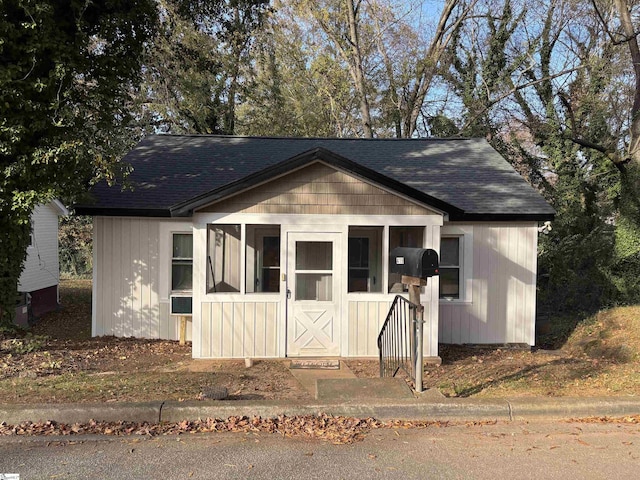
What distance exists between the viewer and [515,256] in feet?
33.8

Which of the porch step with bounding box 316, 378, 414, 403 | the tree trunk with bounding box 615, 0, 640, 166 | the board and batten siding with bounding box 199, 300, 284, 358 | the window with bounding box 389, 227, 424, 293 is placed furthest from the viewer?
the tree trunk with bounding box 615, 0, 640, 166

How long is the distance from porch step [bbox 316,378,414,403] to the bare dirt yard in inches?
22.5

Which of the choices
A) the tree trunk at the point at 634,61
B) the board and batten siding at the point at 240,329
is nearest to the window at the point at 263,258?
the board and batten siding at the point at 240,329

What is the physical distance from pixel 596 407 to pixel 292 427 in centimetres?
324

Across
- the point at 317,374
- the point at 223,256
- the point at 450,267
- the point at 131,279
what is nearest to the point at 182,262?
the point at 131,279

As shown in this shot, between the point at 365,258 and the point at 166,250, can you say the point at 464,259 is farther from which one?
the point at 166,250

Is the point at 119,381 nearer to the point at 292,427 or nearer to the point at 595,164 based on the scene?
the point at 292,427

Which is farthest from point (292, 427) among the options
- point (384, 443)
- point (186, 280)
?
point (186, 280)

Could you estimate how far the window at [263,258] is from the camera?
28.4 ft

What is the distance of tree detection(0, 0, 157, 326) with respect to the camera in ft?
25.0

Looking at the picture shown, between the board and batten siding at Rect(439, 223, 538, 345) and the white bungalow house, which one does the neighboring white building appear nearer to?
the white bungalow house

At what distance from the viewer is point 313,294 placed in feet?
28.2

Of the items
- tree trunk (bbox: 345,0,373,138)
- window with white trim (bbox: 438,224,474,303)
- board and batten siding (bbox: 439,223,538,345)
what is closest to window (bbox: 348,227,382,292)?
window with white trim (bbox: 438,224,474,303)

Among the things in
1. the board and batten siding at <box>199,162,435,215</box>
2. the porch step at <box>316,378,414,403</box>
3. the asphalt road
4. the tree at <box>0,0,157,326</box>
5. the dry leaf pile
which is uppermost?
the tree at <box>0,0,157,326</box>
